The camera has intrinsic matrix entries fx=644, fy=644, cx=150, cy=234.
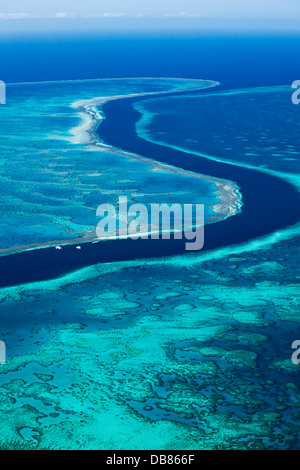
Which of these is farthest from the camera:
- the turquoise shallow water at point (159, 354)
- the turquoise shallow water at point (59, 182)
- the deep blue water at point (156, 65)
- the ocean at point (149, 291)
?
the deep blue water at point (156, 65)

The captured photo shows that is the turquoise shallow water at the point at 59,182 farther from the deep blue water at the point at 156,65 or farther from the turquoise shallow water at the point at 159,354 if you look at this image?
the deep blue water at the point at 156,65

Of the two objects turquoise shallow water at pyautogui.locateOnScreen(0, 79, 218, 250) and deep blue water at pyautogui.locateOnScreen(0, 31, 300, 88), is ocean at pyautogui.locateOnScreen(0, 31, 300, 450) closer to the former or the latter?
turquoise shallow water at pyautogui.locateOnScreen(0, 79, 218, 250)

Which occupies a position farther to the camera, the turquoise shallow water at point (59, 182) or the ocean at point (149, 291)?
the turquoise shallow water at point (59, 182)

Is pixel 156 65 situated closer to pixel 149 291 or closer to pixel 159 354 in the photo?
pixel 149 291

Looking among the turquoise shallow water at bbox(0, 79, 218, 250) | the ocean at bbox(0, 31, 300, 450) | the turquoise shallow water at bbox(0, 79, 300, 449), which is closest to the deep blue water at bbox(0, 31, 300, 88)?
the turquoise shallow water at bbox(0, 79, 218, 250)

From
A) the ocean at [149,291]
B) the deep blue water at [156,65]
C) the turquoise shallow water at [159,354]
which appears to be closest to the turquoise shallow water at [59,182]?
the ocean at [149,291]

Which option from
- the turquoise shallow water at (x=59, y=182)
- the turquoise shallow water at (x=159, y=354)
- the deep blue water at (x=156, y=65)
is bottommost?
the turquoise shallow water at (x=159, y=354)

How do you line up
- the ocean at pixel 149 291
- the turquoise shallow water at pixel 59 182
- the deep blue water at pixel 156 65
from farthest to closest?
1. the deep blue water at pixel 156 65
2. the turquoise shallow water at pixel 59 182
3. the ocean at pixel 149 291

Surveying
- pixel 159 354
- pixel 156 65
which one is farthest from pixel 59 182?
pixel 156 65

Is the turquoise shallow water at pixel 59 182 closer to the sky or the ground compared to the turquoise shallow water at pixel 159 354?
closer to the sky
